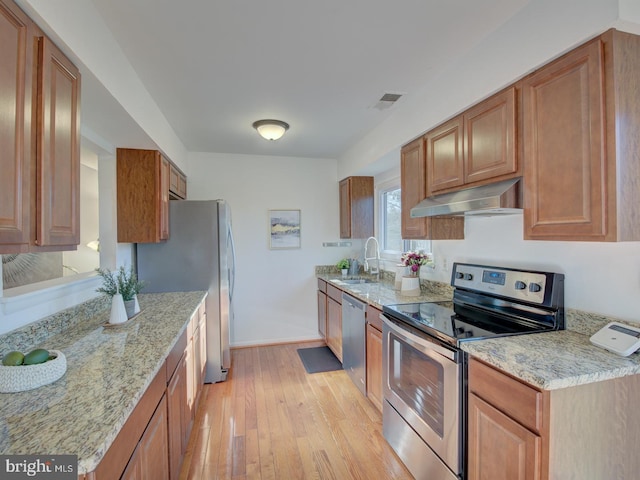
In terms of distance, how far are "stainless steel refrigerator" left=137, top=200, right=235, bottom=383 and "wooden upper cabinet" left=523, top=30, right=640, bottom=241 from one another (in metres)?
2.52

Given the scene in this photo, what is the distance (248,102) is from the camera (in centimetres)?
249

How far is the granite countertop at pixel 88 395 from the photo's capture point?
2.61 feet

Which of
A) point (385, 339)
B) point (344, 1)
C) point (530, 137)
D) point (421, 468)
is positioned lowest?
point (421, 468)

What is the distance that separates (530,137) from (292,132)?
220cm

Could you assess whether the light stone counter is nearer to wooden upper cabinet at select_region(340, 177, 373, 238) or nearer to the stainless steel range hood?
the stainless steel range hood

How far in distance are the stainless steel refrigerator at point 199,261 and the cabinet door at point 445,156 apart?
190 centimetres

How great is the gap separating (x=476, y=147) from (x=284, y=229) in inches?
106

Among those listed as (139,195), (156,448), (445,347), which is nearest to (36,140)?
(156,448)

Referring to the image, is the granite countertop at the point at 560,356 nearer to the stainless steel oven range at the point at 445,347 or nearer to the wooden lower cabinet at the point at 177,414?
the stainless steel oven range at the point at 445,347

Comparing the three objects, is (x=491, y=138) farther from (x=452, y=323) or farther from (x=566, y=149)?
(x=452, y=323)

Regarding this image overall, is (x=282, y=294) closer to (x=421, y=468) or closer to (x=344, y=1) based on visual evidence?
(x=421, y=468)

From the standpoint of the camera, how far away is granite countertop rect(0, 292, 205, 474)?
80 cm

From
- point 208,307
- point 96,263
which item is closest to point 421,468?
point 208,307

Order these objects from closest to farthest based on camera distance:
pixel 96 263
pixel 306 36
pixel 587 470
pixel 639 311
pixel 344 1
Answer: pixel 587 470 < pixel 639 311 < pixel 344 1 < pixel 306 36 < pixel 96 263
